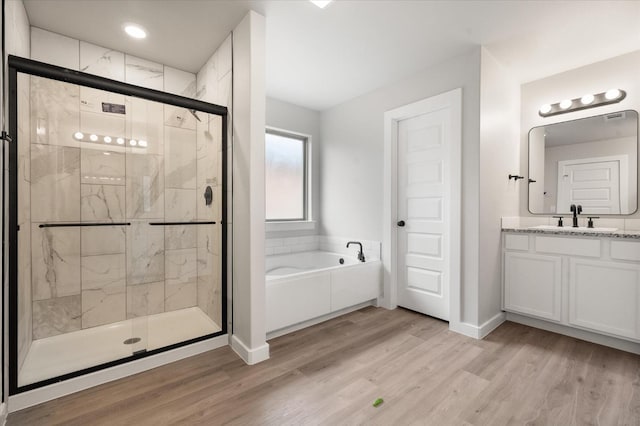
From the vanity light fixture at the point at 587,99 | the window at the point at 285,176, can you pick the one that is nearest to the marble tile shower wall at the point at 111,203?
the window at the point at 285,176

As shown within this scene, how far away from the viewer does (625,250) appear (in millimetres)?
2219

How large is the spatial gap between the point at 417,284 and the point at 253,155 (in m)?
2.15

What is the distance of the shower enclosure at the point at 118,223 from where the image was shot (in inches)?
78.7

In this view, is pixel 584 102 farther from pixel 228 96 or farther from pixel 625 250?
pixel 228 96

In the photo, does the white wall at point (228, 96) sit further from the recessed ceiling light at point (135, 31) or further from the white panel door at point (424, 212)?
the white panel door at point (424, 212)

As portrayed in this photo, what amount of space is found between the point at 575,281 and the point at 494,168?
3.80 feet


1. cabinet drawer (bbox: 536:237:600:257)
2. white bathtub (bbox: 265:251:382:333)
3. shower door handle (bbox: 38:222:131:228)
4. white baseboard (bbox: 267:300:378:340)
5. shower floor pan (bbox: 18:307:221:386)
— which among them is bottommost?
white baseboard (bbox: 267:300:378:340)

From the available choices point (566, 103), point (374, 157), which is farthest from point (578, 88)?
point (374, 157)

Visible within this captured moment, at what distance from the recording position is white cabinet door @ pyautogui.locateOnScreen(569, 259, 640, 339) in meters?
2.19

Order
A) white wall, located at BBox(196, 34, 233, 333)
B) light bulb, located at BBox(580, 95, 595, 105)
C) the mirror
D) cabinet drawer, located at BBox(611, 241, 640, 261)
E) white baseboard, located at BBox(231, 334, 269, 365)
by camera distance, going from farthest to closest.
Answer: light bulb, located at BBox(580, 95, 595, 105), the mirror, white wall, located at BBox(196, 34, 233, 333), cabinet drawer, located at BBox(611, 241, 640, 261), white baseboard, located at BBox(231, 334, 269, 365)

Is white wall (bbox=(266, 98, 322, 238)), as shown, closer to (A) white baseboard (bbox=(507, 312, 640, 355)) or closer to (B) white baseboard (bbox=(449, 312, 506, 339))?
(B) white baseboard (bbox=(449, 312, 506, 339))

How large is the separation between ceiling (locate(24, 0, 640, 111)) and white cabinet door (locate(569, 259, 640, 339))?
1.83 metres

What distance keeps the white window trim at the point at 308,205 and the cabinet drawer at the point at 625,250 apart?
298 centimetres

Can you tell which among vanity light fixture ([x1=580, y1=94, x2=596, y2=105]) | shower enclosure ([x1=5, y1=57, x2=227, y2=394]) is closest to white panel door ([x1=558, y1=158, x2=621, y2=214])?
vanity light fixture ([x1=580, y1=94, x2=596, y2=105])
